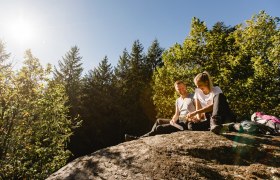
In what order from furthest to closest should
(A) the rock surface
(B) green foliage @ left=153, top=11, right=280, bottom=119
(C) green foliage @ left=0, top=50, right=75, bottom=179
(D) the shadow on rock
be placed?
1. (B) green foliage @ left=153, top=11, right=280, bottom=119
2. (C) green foliage @ left=0, top=50, right=75, bottom=179
3. (D) the shadow on rock
4. (A) the rock surface

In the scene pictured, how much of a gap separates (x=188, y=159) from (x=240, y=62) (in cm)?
1904

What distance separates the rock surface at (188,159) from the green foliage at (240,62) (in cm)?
1579

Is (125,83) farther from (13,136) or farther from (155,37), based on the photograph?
(13,136)

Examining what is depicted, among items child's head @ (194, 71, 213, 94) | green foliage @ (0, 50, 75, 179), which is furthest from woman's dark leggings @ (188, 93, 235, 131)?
green foliage @ (0, 50, 75, 179)

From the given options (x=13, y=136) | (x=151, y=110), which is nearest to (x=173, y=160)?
(x=13, y=136)

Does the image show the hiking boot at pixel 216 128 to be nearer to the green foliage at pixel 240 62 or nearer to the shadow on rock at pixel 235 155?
the shadow on rock at pixel 235 155

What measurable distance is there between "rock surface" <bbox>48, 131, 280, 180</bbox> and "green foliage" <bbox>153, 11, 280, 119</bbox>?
622 inches

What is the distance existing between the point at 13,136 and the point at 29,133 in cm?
123

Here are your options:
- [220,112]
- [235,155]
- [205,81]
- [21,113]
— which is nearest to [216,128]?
[220,112]

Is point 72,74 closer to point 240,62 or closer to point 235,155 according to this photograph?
point 240,62

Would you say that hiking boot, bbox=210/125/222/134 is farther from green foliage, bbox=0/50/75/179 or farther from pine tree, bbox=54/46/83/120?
pine tree, bbox=54/46/83/120

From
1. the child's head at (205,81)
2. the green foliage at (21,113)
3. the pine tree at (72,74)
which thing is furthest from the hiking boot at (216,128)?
the pine tree at (72,74)

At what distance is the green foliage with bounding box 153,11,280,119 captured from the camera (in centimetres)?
2100

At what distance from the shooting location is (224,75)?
22.5 meters
